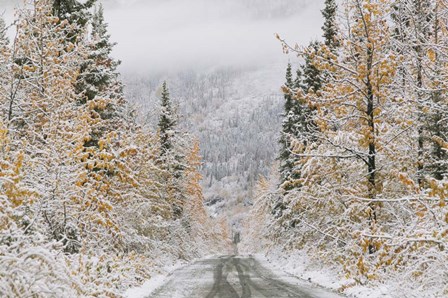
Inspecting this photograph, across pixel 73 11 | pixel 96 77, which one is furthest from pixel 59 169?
pixel 73 11

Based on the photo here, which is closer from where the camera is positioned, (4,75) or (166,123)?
(4,75)

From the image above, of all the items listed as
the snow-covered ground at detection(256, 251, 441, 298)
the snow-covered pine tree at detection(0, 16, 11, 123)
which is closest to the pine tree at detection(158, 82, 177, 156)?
the snow-covered ground at detection(256, 251, 441, 298)

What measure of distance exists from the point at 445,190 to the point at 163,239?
2775 centimetres

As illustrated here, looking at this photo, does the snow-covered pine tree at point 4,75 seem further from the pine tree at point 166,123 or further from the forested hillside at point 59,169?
the pine tree at point 166,123

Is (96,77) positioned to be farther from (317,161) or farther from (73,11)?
(317,161)

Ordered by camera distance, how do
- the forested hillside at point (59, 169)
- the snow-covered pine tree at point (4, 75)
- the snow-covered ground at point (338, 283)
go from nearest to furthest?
the forested hillside at point (59, 169) → the snow-covered ground at point (338, 283) → the snow-covered pine tree at point (4, 75)

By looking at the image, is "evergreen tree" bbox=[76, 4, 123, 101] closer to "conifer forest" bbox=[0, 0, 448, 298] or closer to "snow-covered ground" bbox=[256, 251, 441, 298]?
"conifer forest" bbox=[0, 0, 448, 298]

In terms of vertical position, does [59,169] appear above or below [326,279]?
above

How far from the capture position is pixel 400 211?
47.9ft

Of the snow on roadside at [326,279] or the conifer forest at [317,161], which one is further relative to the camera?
the snow on roadside at [326,279]

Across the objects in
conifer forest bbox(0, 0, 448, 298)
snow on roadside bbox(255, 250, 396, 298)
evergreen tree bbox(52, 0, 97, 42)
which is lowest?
snow on roadside bbox(255, 250, 396, 298)

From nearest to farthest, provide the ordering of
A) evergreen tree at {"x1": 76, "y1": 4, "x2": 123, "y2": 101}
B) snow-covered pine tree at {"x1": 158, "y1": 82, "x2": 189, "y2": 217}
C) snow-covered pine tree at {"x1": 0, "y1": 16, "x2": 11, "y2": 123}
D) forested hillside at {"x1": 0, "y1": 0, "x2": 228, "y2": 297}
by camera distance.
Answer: forested hillside at {"x1": 0, "y1": 0, "x2": 228, "y2": 297} → snow-covered pine tree at {"x1": 0, "y1": 16, "x2": 11, "y2": 123} → evergreen tree at {"x1": 76, "y1": 4, "x2": 123, "y2": 101} → snow-covered pine tree at {"x1": 158, "y1": 82, "x2": 189, "y2": 217}

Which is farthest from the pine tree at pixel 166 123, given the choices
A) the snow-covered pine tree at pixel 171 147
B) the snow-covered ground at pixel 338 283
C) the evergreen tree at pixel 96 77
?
the evergreen tree at pixel 96 77

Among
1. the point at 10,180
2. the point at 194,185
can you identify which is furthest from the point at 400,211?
the point at 194,185
